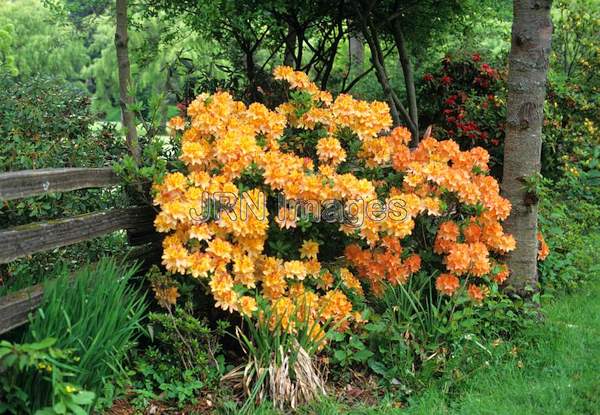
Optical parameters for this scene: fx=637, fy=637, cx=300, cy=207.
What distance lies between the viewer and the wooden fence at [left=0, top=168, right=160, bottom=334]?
114 inches

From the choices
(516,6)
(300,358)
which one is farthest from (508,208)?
(300,358)

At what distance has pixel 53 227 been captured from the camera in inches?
125

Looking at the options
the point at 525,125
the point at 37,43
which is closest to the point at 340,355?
the point at 525,125

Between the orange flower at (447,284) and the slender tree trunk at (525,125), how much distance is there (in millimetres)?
546

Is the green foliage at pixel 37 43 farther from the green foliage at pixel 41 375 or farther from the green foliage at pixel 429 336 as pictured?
the green foliage at pixel 41 375

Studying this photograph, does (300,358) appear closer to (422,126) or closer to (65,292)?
(65,292)

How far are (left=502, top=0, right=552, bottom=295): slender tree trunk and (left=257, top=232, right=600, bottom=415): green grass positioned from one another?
0.41 m

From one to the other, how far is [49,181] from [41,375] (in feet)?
3.12

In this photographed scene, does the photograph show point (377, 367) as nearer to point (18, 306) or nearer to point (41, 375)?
point (41, 375)

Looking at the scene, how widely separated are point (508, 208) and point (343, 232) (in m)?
1.09

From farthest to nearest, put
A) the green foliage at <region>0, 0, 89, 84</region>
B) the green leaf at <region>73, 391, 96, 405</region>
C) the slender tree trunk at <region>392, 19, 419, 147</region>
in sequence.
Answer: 1. the green foliage at <region>0, 0, 89, 84</region>
2. the slender tree trunk at <region>392, 19, 419, 147</region>
3. the green leaf at <region>73, 391, 96, 405</region>

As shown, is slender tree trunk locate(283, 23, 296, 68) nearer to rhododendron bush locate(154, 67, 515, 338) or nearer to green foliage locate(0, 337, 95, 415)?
rhododendron bush locate(154, 67, 515, 338)

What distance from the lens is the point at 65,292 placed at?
3.05m


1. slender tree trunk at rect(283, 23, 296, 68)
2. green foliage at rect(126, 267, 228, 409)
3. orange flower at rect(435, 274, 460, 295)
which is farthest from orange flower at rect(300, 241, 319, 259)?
slender tree trunk at rect(283, 23, 296, 68)
